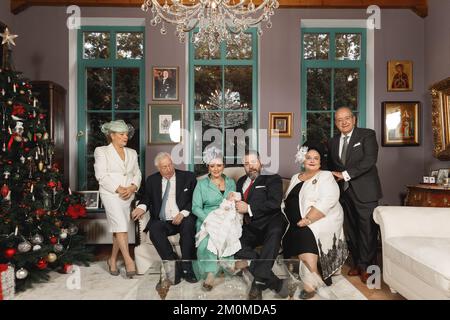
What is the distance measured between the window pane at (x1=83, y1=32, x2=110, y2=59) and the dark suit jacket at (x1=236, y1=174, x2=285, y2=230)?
306 centimetres

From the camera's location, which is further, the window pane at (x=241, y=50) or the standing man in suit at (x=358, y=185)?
the window pane at (x=241, y=50)

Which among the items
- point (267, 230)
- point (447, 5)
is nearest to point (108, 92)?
point (267, 230)

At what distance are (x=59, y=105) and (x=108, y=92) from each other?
0.74 m

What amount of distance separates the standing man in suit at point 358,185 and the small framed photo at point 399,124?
169 centimetres

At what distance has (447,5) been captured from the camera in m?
4.59

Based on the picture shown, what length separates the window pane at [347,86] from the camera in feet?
17.4

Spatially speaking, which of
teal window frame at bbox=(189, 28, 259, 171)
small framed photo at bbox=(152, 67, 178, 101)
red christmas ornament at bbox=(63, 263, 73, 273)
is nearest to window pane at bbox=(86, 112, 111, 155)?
small framed photo at bbox=(152, 67, 178, 101)

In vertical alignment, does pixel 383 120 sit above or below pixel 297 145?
above

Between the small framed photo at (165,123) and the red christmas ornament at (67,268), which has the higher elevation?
the small framed photo at (165,123)

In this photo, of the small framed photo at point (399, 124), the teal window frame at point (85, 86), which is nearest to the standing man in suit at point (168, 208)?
the teal window frame at point (85, 86)

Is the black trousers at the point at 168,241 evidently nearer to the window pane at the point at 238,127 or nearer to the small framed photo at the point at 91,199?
the small framed photo at the point at 91,199
